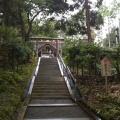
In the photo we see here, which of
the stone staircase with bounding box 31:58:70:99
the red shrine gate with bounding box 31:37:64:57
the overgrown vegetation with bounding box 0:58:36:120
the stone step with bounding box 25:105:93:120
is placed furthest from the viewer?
the red shrine gate with bounding box 31:37:64:57

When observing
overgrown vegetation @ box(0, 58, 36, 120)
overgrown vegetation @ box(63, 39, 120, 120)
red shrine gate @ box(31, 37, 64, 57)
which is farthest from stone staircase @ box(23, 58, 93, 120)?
red shrine gate @ box(31, 37, 64, 57)

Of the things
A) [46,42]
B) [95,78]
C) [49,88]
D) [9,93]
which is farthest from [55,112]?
→ [46,42]

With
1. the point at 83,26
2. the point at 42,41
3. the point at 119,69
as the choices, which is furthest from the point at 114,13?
the point at 119,69

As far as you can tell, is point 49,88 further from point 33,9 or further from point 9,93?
point 33,9

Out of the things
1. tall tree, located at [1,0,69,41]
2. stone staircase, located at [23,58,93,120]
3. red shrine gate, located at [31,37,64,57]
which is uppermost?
tall tree, located at [1,0,69,41]

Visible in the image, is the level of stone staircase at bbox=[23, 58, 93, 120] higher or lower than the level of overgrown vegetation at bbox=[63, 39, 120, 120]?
lower

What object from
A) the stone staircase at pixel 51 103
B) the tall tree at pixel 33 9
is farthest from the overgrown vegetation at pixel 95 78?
the tall tree at pixel 33 9

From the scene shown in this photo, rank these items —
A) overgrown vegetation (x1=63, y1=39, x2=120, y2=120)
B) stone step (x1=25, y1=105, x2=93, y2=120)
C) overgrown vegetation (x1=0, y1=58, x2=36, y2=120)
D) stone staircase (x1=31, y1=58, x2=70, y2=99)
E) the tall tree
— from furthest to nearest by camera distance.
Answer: the tall tree, stone staircase (x1=31, y1=58, x2=70, y2=99), overgrown vegetation (x1=63, y1=39, x2=120, y2=120), stone step (x1=25, y1=105, x2=93, y2=120), overgrown vegetation (x1=0, y1=58, x2=36, y2=120)

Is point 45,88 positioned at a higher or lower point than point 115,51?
lower

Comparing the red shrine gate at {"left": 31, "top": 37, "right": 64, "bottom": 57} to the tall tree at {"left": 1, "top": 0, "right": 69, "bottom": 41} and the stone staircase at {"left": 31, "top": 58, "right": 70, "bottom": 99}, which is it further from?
the stone staircase at {"left": 31, "top": 58, "right": 70, "bottom": 99}

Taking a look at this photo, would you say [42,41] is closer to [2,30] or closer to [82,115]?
[2,30]

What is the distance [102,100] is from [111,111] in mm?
1883

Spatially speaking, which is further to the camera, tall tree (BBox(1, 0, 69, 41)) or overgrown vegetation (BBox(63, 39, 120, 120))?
tall tree (BBox(1, 0, 69, 41))

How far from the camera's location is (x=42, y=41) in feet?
87.8
